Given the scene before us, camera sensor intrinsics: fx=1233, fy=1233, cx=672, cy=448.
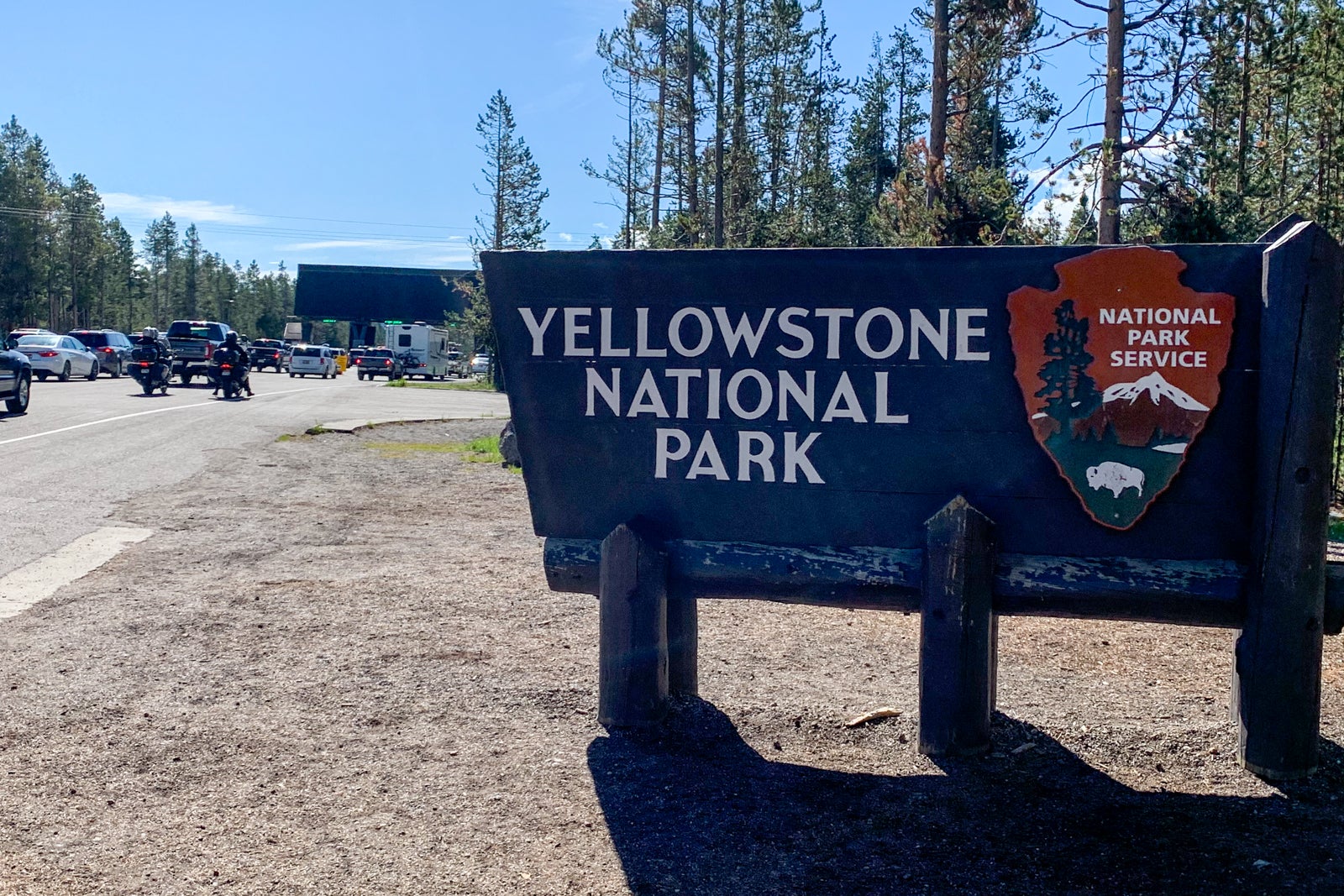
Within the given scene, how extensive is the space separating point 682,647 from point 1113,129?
13767mm

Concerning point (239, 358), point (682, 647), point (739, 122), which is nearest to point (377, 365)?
point (739, 122)

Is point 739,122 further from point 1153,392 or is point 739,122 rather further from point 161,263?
point 161,263

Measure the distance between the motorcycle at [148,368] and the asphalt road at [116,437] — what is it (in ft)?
1.32

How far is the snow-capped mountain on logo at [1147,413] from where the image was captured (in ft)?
14.0

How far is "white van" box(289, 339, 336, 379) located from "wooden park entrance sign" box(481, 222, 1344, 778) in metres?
58.2

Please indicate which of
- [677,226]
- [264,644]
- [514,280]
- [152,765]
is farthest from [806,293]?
[677,226]

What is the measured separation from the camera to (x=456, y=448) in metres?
18.8

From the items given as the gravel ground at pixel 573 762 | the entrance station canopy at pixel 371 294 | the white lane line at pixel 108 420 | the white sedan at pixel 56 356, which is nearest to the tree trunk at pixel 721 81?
the white lane line at pixel 108 420

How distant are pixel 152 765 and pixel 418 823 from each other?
3.77 feet

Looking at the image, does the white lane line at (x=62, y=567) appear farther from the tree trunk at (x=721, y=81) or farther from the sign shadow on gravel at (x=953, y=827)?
the tree trunk at (x=721, y=81)

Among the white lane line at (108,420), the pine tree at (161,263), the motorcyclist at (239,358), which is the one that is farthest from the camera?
the pine tree at (161,263)

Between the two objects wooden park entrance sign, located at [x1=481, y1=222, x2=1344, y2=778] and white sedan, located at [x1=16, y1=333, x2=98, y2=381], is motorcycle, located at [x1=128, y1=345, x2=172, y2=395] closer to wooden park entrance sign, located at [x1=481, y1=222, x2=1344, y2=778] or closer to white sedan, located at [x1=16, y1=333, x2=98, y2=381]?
white sedan, located at [x1=16, y1=333, x2=98, y2=381]

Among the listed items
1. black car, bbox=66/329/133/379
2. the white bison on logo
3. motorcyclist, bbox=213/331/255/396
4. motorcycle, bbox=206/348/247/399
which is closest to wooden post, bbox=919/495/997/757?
the white bison on logo

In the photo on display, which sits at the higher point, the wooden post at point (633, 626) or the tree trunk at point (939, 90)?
the tree trunk at point (939, 90)
